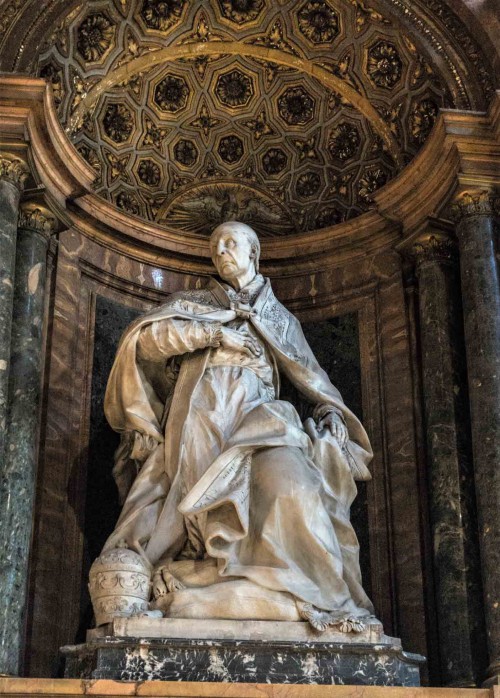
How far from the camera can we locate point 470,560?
30.8 ft

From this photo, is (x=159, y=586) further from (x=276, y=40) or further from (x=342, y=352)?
(x=276, y=40)

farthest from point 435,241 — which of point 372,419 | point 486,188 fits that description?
point 372,419

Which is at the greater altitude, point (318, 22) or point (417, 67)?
point (318, 22)

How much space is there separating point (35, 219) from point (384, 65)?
122 inches

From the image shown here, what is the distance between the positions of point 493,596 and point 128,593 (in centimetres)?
243

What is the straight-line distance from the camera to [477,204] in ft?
32.9

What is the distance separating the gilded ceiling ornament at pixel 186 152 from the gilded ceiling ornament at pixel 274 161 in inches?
→ 23.6

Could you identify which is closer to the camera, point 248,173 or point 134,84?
point 134,84

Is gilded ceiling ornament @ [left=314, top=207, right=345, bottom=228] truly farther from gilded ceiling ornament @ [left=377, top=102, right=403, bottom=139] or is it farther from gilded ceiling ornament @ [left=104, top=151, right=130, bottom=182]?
gilded ceiling ornament @ [left=104, top=151, right=130, bottom=182]

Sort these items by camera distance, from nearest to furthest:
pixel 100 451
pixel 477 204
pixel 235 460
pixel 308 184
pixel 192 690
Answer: pixel 192 690 → pixel 235 460 → pixel 477 204 → pixel 100 451 → pixel 308 184

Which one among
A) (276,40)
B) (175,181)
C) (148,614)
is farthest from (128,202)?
(148,614)

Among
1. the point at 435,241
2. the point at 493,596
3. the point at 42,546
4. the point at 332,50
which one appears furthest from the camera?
the point at 332,50

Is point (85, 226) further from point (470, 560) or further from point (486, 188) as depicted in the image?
point (470, 560)

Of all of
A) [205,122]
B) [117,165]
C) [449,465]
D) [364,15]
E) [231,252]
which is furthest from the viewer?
[205,122]
